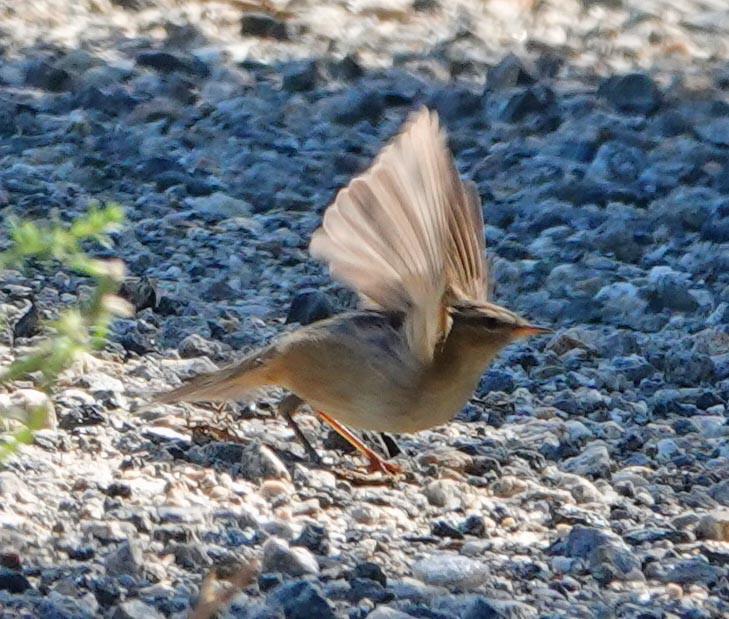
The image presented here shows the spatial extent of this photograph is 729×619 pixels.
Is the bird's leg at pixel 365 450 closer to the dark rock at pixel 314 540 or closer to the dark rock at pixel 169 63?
the dark rock at pixel 314 540

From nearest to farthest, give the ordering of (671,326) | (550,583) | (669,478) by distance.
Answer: (550,583), (669,478), (671,326)

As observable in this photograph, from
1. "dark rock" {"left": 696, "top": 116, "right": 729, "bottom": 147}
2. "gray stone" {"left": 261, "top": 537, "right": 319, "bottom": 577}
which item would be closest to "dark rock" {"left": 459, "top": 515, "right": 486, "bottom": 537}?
"gray stone" {"left": 261, "top": 537, "right": 319, "bottom": 577}

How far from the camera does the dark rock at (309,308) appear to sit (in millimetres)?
7570

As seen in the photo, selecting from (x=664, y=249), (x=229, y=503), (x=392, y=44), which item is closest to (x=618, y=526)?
(x=229, y=503)

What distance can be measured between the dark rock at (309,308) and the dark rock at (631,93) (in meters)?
3.38

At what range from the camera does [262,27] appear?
1171 cm

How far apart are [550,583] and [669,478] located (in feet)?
4.16

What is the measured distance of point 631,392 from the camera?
711cm

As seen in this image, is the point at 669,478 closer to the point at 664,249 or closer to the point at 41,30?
the point at 664,249

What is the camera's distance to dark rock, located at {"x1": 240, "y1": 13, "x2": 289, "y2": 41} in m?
11.7

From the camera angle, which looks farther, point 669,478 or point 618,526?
point 669,478

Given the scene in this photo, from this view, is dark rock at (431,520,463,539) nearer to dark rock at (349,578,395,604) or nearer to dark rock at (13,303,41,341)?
dark rock at (349,578,395,604)

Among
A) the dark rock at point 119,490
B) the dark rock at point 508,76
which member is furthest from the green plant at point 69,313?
the dark rock at point 508,76

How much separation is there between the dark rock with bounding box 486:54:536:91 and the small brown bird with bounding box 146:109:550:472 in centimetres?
443
